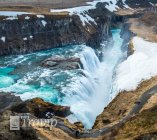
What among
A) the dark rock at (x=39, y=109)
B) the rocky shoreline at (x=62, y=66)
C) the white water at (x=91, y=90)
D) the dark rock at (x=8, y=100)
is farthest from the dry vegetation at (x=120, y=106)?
the dark rock at (x=8, y=100)

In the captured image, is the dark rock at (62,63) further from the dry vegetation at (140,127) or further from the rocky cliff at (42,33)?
the dry vegetation at (140,127)

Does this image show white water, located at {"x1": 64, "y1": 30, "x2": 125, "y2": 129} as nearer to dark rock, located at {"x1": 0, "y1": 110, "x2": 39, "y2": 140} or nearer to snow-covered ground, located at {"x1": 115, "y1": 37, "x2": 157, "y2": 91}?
snow-covered ground, located at {"x1": 115, "y1": 37, "x2": 157, "y2": 91}

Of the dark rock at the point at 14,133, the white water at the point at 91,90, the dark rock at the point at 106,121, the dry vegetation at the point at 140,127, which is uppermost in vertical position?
the dark rock at the point at 14,133

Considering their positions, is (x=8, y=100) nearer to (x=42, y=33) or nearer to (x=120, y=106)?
(x=120, y=106)

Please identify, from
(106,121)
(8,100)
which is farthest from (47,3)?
(106,121)

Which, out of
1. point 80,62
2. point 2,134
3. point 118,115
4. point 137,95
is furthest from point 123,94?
point 2,134

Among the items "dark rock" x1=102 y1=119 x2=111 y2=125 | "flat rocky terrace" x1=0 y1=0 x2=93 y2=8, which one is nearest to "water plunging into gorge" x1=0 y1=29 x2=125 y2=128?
"dark rock" x1=102 y1=119 x2=111 y2=125
